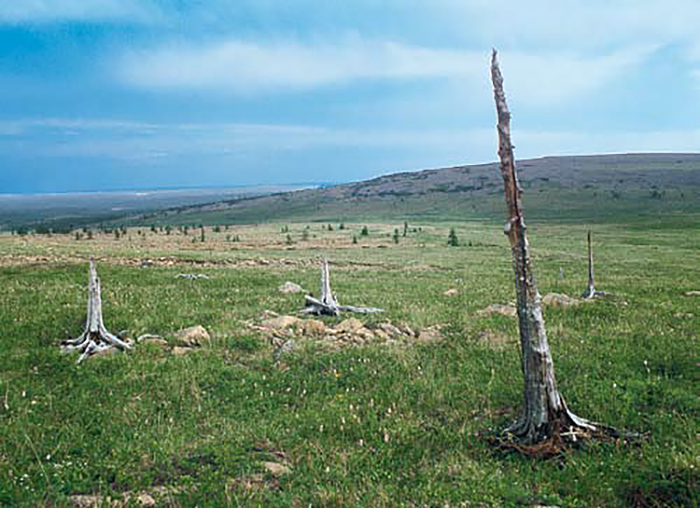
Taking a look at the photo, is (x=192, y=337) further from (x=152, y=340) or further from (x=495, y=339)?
(x=495, y=339)

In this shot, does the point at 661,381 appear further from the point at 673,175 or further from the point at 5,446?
the point at 673,175

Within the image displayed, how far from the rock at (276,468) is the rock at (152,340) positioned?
494 centimetres

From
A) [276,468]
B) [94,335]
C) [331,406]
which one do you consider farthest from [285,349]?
[276,468]

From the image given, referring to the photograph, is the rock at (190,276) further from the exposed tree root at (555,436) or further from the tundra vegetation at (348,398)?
Answer: the exposed tree root at (555,436)

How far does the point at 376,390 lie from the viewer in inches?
336

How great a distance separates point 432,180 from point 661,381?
126 meters

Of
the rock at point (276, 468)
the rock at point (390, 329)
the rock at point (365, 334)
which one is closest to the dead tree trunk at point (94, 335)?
the rock at point (365, 334)

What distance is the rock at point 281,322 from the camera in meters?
11.7

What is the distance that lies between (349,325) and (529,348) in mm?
5520

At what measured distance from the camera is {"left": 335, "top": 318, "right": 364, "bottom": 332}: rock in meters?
11.6

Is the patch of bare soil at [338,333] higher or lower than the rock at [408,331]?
higher

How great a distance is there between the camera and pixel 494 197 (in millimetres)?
92938

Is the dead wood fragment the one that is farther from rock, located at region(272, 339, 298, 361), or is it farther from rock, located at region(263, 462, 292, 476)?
rock, located at region(272, 339, 298, 361)

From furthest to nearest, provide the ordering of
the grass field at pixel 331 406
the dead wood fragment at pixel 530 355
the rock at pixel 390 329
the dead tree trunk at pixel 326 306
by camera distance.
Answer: the dead tree trunk at pixel 326 306, the rock at pixel 390 329, the dead wood fragment at pixel 530 355, the grass field at pixel 331 406
